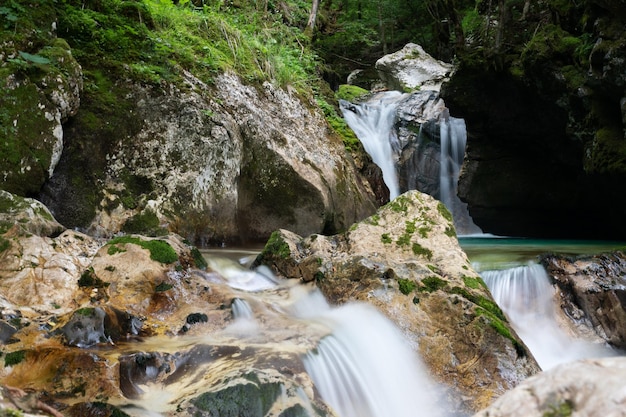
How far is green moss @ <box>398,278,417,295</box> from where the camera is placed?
4361 mm

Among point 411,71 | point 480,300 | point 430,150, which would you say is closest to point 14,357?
point 480,300

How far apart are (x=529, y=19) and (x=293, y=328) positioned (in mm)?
10159

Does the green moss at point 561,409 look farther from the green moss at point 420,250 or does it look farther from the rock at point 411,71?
the rock at point 411,71

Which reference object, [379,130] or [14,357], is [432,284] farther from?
[379,130]

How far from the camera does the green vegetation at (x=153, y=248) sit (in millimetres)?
4160

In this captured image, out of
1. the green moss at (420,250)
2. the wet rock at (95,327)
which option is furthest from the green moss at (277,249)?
the wet rock at (95,327)

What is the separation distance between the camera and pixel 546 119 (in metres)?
10.4

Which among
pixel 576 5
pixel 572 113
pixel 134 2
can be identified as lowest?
pixel 572 113

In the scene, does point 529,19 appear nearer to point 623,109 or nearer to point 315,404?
point 623,109

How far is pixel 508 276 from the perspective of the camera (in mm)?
6402

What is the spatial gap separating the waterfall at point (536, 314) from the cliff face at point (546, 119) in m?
3.03

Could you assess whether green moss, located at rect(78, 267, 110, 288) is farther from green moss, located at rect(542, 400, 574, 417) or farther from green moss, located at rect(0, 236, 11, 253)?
green moss, located at rect(542, 400, 574, 417)

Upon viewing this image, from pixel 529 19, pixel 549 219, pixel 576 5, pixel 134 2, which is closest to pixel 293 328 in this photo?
pixel 134 2

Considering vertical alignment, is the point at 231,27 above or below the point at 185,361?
above
